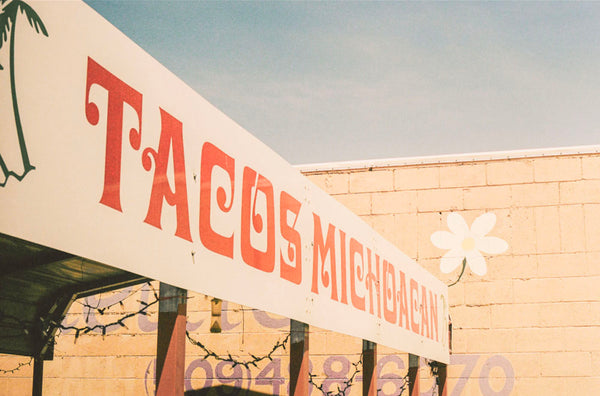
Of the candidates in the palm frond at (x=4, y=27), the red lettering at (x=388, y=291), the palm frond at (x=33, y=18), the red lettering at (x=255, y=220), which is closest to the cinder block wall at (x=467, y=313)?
the red lettering at (x=388, y=291)

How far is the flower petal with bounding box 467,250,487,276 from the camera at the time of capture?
41.0 ft

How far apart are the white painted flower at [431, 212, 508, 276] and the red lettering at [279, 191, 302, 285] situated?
7.04 metres

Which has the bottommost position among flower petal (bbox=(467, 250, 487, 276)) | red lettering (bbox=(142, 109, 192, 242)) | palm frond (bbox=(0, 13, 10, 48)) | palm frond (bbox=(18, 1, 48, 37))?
red lettering (bbox=(142, 109, 192, 242))

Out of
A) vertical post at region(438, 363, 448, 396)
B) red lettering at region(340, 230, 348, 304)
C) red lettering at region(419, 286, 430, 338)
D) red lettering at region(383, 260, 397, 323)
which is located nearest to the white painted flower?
vertical post at region(438, 363, 448, 396)

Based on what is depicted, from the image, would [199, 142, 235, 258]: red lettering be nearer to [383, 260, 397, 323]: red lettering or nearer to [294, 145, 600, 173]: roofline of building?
[383, 260, 397, 323]: red lettering

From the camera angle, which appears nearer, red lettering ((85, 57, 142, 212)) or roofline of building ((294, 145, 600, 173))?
red lettering ((85, 57, 142, 212))

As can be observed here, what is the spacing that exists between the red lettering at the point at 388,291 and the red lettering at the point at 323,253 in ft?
4.70

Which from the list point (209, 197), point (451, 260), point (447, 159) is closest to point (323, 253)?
point (209, 197)

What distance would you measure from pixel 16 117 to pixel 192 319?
10.0 meters

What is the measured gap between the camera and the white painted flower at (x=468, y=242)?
12508 millimetres

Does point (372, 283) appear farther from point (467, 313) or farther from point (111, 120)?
point (467, 313)

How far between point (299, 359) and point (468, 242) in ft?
22.4

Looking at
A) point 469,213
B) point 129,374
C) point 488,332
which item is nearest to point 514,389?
point 488,332

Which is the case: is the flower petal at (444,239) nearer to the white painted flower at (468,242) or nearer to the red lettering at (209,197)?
the white painted flower at (468,242)
